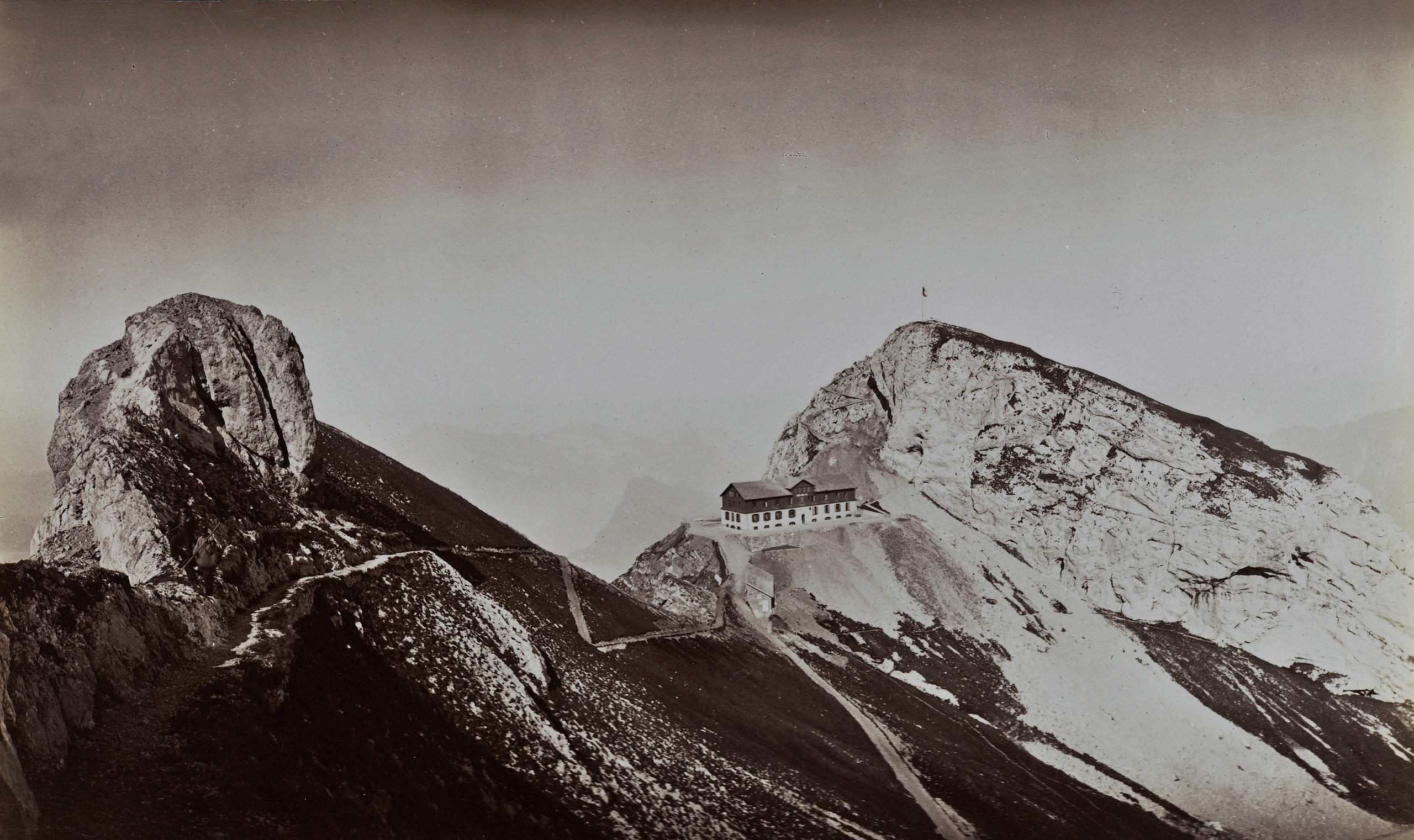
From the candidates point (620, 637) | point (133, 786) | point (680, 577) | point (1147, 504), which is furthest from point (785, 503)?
point (133, 786)

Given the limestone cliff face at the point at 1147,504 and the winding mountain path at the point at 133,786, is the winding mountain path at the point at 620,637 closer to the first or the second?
the winding mountain path at the point at 133,786

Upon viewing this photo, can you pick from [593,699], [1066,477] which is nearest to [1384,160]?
[1066,477]

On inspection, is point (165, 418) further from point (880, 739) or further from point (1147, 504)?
point (1147, 504)

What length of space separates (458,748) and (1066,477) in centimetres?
7346

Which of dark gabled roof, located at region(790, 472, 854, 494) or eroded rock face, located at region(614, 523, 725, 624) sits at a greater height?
dark gabled roof, located at region(790, 472, 854, 494)

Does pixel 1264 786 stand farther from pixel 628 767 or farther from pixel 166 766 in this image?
pixel 166 766

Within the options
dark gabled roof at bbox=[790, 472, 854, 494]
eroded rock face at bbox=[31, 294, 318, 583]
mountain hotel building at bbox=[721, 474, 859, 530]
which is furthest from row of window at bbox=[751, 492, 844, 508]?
eroded rock face at bbox=[31, 294, 318, 583]

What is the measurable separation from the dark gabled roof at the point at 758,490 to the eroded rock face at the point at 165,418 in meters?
40.2

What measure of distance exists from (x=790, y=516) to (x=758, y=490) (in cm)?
405

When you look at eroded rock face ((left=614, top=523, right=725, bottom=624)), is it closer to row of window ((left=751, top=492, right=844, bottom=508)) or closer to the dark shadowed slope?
row of window ((left=751, top=492, right=844, bottom=508))

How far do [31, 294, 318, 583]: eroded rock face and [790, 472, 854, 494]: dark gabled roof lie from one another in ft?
153

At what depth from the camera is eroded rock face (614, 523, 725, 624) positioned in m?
59.6

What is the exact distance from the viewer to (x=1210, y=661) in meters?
72.8

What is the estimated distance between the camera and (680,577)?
6700 centimetres
